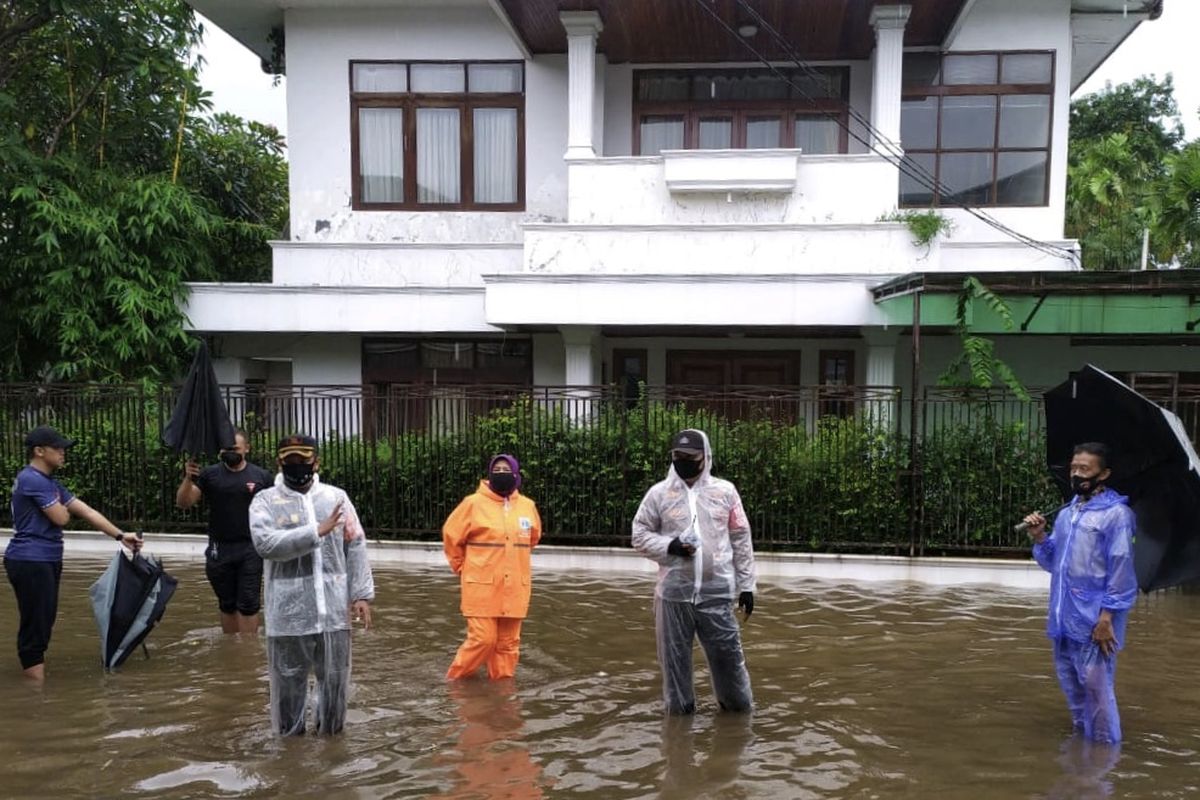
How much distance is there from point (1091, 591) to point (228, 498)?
20.1ft

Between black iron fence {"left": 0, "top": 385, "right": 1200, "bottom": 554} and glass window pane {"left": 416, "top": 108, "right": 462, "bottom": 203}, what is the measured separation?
447 centimetres

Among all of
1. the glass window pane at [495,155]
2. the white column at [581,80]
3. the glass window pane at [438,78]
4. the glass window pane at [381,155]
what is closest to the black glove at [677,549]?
the white column at [581,80]

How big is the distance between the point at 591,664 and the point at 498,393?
555 cm

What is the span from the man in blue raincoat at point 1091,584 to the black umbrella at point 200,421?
19.6 feet

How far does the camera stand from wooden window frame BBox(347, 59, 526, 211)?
15.3 m

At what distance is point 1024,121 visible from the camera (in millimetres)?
14625

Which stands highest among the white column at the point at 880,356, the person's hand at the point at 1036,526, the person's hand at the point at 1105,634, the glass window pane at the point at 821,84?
the glass window pane at the point at 821,84

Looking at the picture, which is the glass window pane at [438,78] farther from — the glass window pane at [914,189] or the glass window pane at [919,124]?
the glass window pane at [914,189]

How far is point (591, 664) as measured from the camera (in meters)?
7.39

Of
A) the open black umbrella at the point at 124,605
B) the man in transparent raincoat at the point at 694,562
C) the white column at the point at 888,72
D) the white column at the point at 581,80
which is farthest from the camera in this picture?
the white column at the point at 581,80

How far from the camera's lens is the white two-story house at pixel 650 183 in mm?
13219

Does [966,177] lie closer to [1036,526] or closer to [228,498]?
[1036,526]

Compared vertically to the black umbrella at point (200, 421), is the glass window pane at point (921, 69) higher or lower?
higher

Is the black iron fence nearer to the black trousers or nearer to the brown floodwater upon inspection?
the brown floodwater
